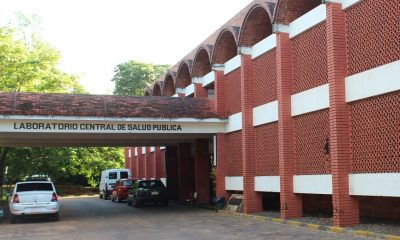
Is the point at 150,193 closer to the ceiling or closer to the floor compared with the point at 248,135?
closer to the floor

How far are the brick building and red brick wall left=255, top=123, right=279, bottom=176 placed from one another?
0.13 feet

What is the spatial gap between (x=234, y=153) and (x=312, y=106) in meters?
6.93

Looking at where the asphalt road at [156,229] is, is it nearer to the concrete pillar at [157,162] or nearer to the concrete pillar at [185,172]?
the concrete pillar at [185,172]

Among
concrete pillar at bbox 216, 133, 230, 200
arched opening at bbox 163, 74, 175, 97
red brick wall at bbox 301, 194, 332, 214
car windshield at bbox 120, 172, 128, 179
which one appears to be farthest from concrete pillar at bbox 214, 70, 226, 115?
car windshield at bbox 120, 172, 128, 179

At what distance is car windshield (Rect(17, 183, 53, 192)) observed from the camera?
19506 millimetres

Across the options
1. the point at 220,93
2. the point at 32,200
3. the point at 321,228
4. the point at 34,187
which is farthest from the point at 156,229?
the point at 220,93

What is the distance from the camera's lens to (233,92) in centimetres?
2289

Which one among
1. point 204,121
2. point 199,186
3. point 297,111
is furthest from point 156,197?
point 297,111

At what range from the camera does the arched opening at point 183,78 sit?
30.8m

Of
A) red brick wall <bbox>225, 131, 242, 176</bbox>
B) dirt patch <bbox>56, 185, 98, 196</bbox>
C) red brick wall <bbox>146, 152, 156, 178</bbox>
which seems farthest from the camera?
dirt patch <bbox>56, 185, 98, 196</bbox>

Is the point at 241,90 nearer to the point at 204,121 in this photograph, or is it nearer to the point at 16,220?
the point at 204,121

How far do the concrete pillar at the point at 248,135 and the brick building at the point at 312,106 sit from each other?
4 cm

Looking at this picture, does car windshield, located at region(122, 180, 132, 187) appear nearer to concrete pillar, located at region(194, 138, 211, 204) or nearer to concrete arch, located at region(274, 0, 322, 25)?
concrete pillar, located at region(194, 138, 211, 204)

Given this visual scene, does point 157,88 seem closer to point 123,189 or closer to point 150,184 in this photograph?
point 123,189
